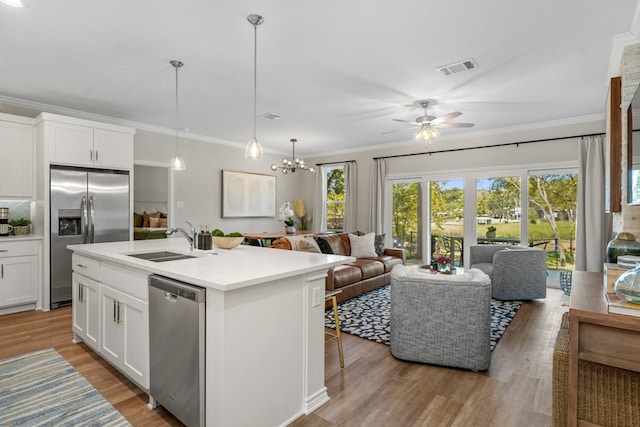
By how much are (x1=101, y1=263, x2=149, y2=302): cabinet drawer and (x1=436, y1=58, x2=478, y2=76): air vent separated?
10.7 ft

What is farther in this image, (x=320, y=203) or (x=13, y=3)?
(x=320, y=203)

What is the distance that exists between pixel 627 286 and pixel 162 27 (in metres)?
3.39

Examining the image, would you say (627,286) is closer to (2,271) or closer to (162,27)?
(162,27)

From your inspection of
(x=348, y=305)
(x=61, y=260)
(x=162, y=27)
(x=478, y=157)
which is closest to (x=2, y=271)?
(x=61, y=260)

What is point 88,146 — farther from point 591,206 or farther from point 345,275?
point 591,206

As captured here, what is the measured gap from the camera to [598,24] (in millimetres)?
2588

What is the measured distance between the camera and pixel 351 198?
7.48m

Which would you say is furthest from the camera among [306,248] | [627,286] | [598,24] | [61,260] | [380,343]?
[306,248]

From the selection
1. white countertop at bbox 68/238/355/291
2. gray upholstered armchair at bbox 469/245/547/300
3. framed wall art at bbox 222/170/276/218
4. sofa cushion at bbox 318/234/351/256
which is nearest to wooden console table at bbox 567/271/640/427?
white countertop at bbox 68/238/355/291

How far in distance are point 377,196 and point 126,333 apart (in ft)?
18.0

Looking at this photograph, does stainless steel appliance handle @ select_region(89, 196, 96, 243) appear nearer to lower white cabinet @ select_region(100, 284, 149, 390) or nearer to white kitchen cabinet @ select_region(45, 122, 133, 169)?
white kitchen cabinet @ select_region(45, 122, 133, 169)

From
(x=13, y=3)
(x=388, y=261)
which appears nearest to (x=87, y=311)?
(x=13, y=3)

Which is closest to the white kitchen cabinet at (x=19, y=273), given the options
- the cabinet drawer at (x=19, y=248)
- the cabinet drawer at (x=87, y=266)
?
the cabinet drawer at (x=19, y=248)

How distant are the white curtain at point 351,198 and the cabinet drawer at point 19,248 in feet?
17.5
